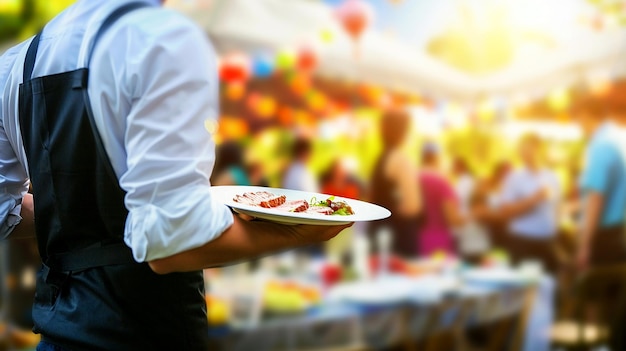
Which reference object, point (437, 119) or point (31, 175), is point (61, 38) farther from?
point (437, 119)

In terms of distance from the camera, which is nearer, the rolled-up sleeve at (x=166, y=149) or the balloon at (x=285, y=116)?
the rolled-up sleeve at (x=166, y=149)

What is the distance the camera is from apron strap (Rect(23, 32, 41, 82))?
108 cm

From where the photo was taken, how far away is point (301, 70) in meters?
3.41

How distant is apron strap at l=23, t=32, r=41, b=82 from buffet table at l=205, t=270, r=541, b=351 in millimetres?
2227

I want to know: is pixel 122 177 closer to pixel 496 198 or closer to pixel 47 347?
pixel 47 347

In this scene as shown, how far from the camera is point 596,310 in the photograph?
3.94m

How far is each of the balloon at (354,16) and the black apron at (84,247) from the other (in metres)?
2.54

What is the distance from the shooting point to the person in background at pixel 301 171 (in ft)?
11.0

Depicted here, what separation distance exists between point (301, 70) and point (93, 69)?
2.46m

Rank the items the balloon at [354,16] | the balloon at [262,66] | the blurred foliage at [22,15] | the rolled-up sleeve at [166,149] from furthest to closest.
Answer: the balloon at [354,16], the balloon at [262,66], the blurred foliage at [22,15], the rolled-up sleeve at [166,149]

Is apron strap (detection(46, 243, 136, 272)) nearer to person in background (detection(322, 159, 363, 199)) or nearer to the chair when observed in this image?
person in background (detection(322, 159, 363, 199))

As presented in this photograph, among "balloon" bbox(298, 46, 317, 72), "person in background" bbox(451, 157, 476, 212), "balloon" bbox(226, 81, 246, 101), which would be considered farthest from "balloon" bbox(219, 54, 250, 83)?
"person in background" bbox(451, 157, 476, 212)

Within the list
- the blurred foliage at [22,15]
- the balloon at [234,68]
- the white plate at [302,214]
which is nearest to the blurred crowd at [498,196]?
the balloon at [234,68]

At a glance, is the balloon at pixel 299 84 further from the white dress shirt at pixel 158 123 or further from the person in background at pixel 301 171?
the white dress shirt at pixel 158 123
